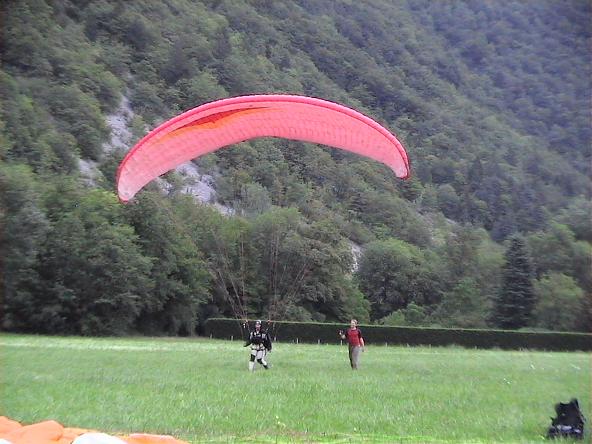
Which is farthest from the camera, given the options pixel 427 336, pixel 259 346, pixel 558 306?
pixel 558 306

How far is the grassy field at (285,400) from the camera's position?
7371 millimetres

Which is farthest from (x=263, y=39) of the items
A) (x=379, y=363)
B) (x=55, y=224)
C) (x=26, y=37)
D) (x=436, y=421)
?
(x=436, y=421)

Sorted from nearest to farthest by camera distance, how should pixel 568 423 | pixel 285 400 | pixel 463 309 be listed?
1. pixel 568 423
2. pixel 285 400
3. pixel 463 309

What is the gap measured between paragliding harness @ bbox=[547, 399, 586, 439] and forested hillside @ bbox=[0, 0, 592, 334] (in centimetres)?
683

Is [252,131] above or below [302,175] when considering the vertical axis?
below

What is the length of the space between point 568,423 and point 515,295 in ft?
143

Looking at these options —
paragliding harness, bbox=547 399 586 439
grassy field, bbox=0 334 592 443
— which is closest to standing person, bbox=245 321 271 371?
grassy field, bbox=0 334 592 443

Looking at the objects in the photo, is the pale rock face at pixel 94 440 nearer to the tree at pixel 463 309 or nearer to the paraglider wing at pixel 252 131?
the paraglider wing at pixel 252 131

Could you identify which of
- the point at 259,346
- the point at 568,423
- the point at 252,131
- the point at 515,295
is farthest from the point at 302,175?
the point at 568,423

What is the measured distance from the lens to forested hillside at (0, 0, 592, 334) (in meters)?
37.0

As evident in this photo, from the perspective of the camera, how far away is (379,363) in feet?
57.5

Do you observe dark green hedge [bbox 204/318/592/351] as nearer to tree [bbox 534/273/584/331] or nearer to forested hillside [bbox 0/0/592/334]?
forested hillside [bbox 0/0/592/334]

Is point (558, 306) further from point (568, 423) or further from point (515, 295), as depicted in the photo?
point (568, 423)

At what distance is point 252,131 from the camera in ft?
34.0
